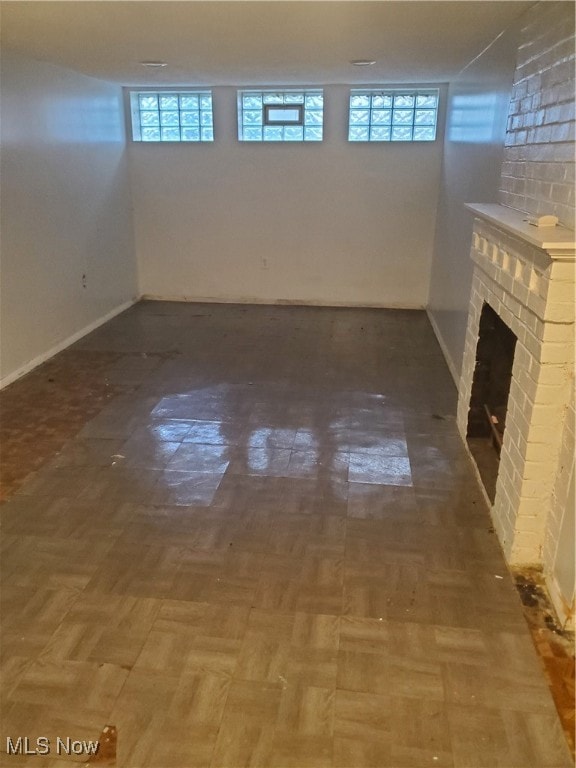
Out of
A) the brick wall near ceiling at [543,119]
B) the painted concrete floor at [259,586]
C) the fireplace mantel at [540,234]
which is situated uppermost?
the brick wall near ceiling at [543,119]

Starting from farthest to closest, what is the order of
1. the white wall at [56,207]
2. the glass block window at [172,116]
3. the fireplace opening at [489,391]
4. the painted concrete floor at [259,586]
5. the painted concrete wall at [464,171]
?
the glass block window at [172,116]
the white wall at [56,207]
the painted concrete wall at [464,171]
the fireplace opening at [489,391]
the painted concrete floor at [259,586]

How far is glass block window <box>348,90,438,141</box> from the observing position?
19.3 feet

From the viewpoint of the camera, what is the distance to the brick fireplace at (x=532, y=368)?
6.52ft

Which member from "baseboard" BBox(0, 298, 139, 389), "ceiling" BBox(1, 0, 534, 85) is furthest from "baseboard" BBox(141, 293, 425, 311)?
"ceiling" BBox(1, 0, 534, 85)

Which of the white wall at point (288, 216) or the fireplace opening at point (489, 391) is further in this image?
the white wall at point (288, 216)

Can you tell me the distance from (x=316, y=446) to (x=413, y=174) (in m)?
3.86

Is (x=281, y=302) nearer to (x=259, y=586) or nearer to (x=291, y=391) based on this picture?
(x=291, y=391)

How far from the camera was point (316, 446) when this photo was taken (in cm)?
334

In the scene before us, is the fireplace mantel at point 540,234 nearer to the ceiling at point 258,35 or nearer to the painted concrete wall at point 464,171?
the painted concrete wall at point 464,171

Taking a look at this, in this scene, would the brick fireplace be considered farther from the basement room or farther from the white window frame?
the white window frame

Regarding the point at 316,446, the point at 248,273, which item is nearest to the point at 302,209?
the point at 248,273

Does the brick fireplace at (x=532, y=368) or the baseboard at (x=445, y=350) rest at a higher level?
the brick fireplace at (x=532, y=368)

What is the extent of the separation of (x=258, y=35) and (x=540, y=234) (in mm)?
2451

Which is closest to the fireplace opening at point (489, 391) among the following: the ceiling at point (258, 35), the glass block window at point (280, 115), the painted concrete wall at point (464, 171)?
the painted concrete wall at point (464, 171)
